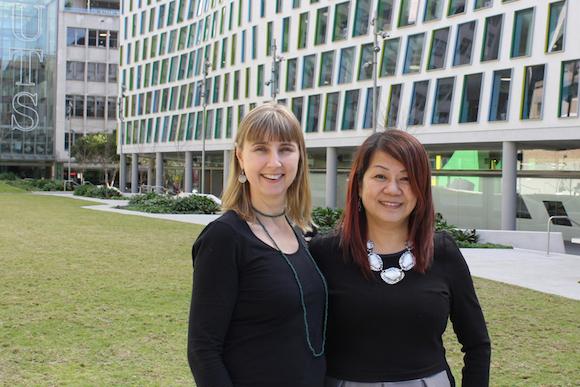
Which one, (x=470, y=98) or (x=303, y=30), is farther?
(x=303, y=30)

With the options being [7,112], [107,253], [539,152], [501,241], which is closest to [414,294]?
[107,253]

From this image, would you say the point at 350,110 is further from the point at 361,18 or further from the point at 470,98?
the point at 470,98

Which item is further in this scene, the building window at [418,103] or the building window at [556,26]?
the building window at [418,103]

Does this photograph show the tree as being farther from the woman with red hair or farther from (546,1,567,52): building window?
the woman with red hair

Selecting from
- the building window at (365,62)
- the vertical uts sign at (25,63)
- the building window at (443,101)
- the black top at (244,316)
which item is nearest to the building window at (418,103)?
the building window at (443,101)

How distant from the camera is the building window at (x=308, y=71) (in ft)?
133

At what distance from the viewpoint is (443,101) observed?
3212 centimetres

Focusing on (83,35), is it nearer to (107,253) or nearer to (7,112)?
(7,112)

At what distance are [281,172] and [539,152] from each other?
31205mm

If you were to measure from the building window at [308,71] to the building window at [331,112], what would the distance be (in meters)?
2.04

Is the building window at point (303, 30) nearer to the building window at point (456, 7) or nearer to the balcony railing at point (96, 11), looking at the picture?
the building window at point (456, 7)

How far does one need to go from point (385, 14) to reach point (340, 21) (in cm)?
361

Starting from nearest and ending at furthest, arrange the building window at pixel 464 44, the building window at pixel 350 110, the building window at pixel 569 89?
1. the building window at pixel 569 89
2. the building window at pixel 464 44
3. the building window at pixel 350 110

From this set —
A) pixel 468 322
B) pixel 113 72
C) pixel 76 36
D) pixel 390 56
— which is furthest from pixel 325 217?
pixel 76 36
